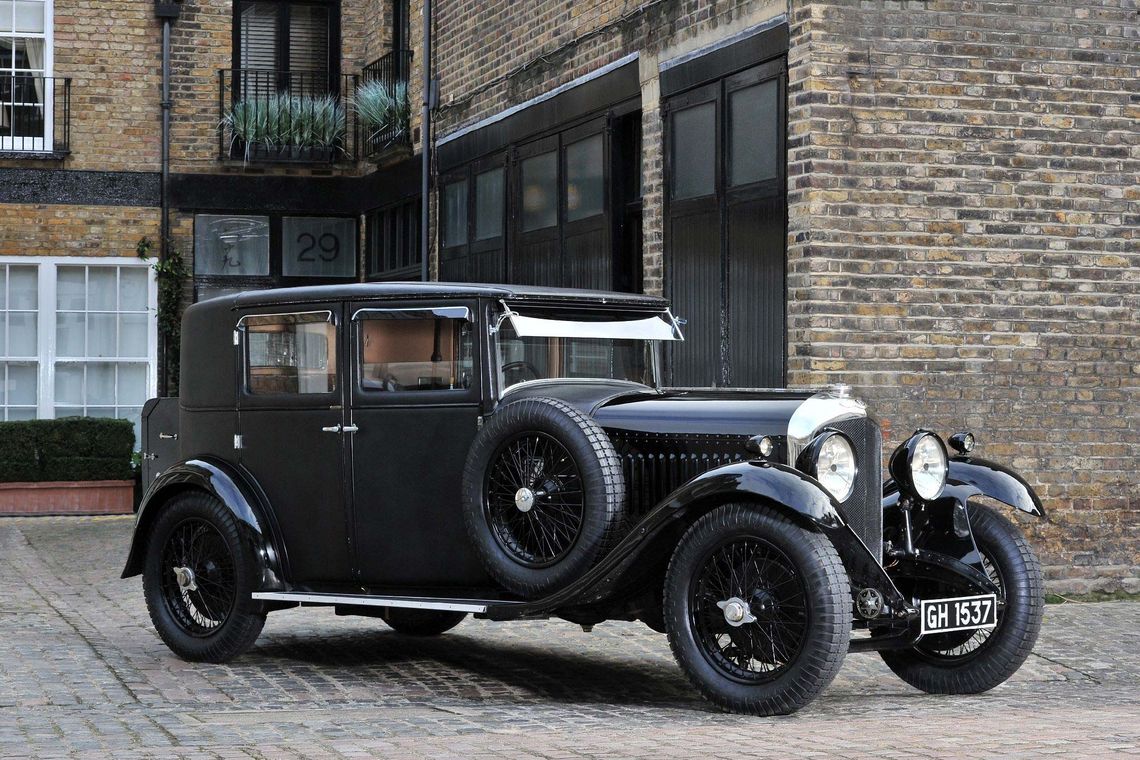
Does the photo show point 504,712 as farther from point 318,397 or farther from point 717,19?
point 717,19

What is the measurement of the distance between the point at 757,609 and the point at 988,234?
4583mm

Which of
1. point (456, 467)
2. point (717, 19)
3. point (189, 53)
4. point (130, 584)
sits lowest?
point (130, 584)

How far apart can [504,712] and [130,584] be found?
5.63 m

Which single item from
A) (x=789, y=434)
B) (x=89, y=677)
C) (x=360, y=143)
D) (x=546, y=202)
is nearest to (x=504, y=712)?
(x=789, y=434)

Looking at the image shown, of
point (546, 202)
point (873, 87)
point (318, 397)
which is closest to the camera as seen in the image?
point (318, 397)

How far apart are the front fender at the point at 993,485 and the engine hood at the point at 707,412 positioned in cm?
91

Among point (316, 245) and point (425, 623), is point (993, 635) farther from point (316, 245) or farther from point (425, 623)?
point (316, 245)

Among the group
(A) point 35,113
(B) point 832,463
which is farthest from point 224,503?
(A) point 35,113

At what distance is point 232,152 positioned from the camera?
18984 millimetres

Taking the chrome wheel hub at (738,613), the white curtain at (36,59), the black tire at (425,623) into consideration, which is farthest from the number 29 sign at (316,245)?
the chrome wheel hub at (738,613)

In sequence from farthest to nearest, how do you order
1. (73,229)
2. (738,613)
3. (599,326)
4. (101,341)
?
1. (101,341)
2. (73,229)
3. (599,326)
4. (738,613)

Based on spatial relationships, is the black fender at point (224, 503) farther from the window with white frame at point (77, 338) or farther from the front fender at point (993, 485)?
the window with white frame at point (77, 338)

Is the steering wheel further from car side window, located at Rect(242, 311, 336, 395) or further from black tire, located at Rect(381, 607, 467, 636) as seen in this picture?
black tire, located at Rect(381, 607, 467, 636)

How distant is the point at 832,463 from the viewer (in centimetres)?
607
